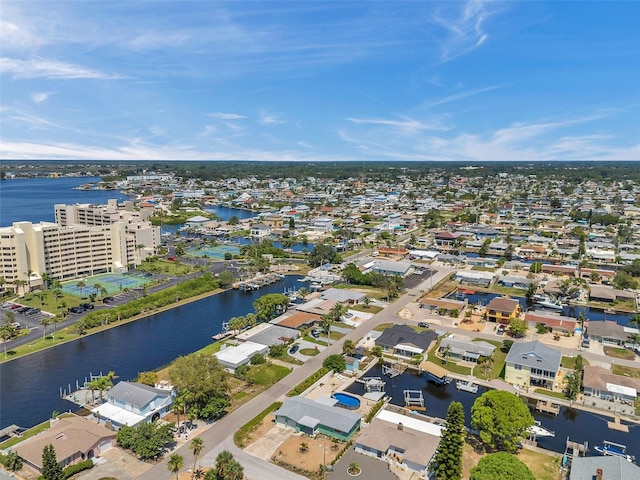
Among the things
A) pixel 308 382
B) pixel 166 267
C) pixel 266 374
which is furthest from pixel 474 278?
pixel 166 267

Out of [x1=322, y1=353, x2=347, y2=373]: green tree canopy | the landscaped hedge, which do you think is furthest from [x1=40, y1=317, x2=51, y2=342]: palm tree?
[x1=322, y1=353, x2=347, y2=373]: green tree canopy

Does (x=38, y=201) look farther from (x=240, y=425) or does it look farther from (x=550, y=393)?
(x=550, y=393)

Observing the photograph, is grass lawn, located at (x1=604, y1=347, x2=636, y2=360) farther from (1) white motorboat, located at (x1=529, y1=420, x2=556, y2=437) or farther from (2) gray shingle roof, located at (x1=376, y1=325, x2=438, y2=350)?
(1) white motorboat, located at (x1=529, y1=420, x2=556, y2=437)

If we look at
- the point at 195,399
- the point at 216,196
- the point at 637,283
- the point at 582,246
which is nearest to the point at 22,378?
the point at 195,399

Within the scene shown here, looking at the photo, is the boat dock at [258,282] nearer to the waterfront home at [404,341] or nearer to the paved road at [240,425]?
the paved road at [240,425]

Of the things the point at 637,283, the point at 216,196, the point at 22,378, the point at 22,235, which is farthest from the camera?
the point at 216,196

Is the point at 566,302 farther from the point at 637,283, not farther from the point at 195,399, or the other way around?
the point at 195,399
